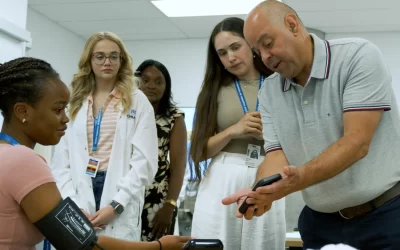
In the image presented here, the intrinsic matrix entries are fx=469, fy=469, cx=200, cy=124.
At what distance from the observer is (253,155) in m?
2.00

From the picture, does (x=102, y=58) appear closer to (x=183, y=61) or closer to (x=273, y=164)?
(x=273, y=164)

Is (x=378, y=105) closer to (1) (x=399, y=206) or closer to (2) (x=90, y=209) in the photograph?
(1) (x=399, y=206)

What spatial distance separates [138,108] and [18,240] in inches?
44.3

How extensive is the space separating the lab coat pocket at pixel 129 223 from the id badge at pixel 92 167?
0.72 feet

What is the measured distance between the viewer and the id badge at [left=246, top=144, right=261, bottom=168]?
197cm

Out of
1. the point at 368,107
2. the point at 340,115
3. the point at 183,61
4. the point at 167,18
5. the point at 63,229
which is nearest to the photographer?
the point at 63,229

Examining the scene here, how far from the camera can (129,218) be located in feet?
7.02

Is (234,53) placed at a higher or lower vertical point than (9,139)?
higher

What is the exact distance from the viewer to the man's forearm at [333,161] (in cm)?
131

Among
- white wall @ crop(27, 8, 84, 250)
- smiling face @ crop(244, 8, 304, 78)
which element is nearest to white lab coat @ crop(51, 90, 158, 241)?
smiling face @ crop(244, 8, 304, 78)

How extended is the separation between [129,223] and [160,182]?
1.80 ft

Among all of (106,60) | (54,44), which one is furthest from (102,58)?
(54,44)

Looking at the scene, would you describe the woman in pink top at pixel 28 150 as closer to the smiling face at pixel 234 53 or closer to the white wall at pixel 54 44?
the smiling face at pixel 234 53

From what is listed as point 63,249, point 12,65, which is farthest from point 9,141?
point 63,249
